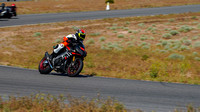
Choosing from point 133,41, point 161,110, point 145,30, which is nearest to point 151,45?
point 133,41

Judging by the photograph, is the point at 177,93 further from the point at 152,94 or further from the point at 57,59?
the point at 57,59

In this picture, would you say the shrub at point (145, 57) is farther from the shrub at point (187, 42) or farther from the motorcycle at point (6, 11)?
the motorcycle at point (6, 11)

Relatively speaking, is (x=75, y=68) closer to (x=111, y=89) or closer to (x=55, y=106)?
(x=111, y=89)

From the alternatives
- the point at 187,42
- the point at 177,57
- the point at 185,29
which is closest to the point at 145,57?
the point at 177,57

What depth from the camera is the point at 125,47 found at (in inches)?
781

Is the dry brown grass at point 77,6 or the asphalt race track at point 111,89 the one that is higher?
the dry brown grass at point 77,6

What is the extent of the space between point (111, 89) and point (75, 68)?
78.9 inches

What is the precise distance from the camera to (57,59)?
36.1ft

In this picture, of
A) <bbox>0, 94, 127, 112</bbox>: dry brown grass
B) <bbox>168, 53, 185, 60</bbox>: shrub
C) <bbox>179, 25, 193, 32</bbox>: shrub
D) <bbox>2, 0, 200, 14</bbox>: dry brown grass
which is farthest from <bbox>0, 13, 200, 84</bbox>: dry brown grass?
<bbox>2, 0, 200, 14</bbox>: dry brown grass

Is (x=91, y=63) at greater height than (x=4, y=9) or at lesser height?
lesser

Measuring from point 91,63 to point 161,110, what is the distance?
8943 millimetres

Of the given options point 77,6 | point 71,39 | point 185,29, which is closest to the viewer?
point 71,39

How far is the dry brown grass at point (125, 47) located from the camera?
1438cm

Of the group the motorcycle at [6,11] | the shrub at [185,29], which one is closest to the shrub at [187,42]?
the shrub at [185,29]
